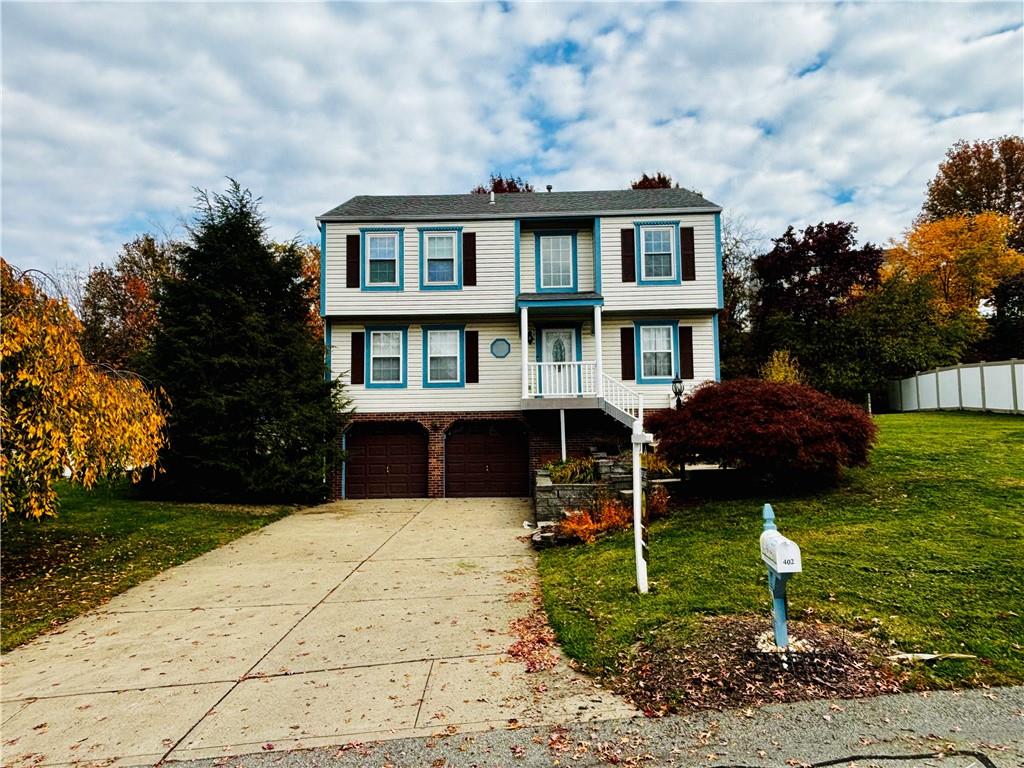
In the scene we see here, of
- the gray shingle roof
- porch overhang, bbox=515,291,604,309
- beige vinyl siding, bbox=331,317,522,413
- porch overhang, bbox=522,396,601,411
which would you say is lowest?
porch overhang, bbox=522,396,601,411

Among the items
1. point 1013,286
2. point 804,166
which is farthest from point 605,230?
point 1013,286

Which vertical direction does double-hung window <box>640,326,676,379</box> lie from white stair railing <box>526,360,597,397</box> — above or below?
above

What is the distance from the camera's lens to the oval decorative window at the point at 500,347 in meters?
16.1

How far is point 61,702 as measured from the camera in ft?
14.4

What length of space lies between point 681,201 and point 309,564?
13.5 meters

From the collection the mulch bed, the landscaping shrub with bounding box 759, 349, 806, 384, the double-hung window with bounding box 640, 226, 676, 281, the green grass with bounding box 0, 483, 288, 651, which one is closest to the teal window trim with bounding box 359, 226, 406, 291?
the green grass with bounding box 0, 483, 288, 651

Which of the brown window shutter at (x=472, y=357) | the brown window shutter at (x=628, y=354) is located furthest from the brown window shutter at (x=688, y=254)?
the brown window shutter at (x=472, y=357)

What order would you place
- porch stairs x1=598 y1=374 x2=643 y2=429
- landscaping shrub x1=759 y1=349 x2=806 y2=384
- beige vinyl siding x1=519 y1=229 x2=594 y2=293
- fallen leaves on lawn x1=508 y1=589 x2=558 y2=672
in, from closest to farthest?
fallen leaves on lawn x1=508 y1=589 x2=558 y2=672
porch stairs x1=598 y1=374 x2=643 y2=429
beige vinyl siding x1=519 y1=229 x2=594 y2=293
landscaping shrub x1=759 y1=349 x2=806 y2=384

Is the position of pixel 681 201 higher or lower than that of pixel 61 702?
higher

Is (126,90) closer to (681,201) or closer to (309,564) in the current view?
(309,564)

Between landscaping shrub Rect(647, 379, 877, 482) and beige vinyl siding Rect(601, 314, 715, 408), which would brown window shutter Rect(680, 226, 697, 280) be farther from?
landscaping shrub Rect(647, 379, 877, 482)

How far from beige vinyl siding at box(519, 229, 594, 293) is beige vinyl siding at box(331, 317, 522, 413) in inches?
48.2

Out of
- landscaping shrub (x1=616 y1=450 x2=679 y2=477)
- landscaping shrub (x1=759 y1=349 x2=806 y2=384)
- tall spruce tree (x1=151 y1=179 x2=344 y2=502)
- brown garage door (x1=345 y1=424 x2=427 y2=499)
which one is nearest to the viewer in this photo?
landscaping shrub (x1=616 y1=450 x2=679 y2=477)

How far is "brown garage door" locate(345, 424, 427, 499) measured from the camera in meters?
16.1
